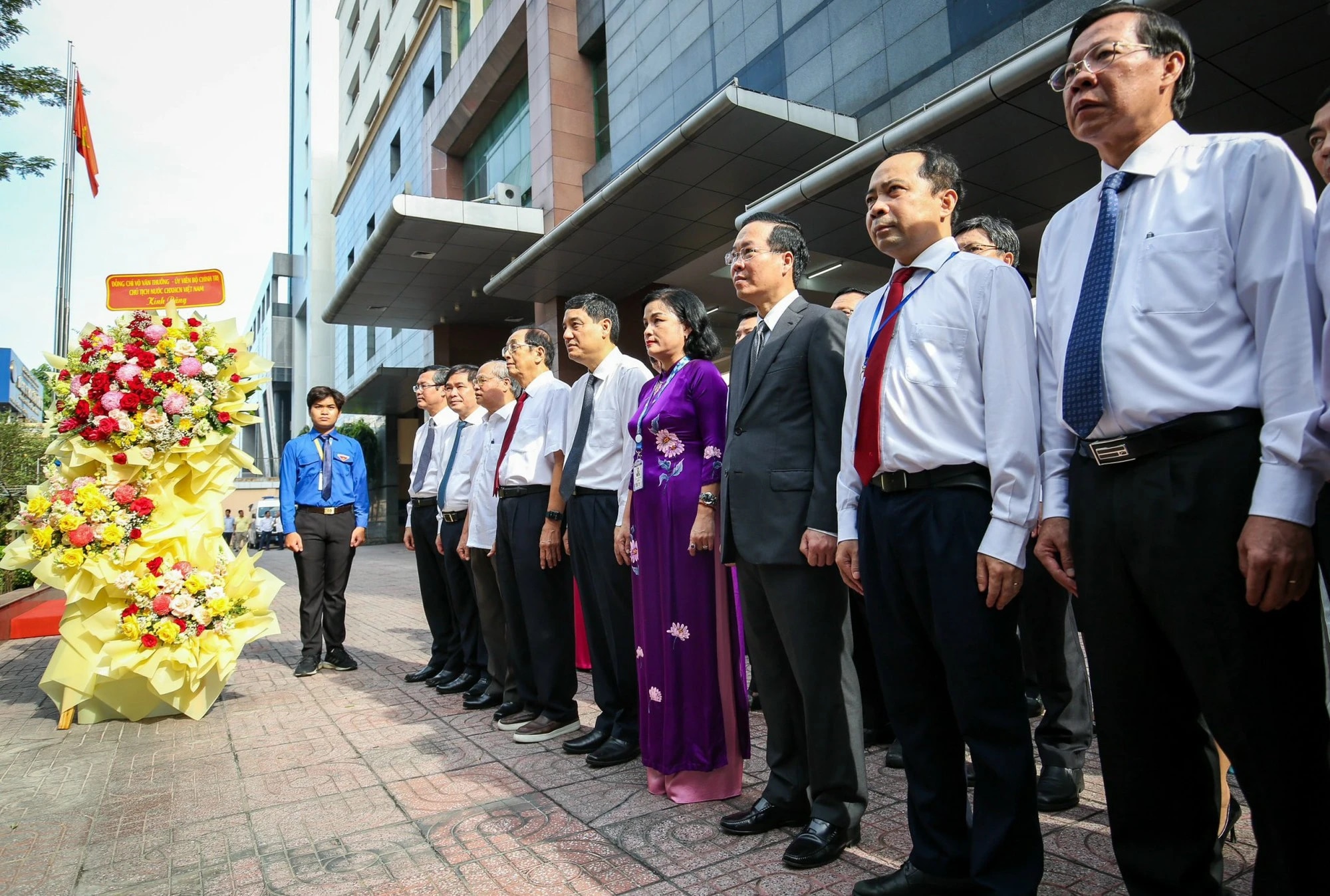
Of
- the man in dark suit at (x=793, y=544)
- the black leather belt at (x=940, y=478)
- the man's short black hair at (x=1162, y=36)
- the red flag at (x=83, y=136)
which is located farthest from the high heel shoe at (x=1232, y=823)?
the red flag at (x=83, y=136)

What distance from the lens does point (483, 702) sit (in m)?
5.12

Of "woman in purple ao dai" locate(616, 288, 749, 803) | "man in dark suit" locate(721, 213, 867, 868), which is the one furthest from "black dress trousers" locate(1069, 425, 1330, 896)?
"woman in purple ao dai" locate(616, 288, 749, 803)

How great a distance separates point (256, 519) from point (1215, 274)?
33.5m

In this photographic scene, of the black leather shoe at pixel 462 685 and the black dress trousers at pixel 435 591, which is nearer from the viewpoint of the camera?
the black leather shoe at pixel 462 685

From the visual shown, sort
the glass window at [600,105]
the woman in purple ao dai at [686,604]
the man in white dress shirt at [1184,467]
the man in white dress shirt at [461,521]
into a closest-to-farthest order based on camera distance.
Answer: the man in white dress shirt at [1184,467]
the woman in purple ao dai at [686,604]
the man in white dress shirt at [461,521]
the glass window at [600,105]

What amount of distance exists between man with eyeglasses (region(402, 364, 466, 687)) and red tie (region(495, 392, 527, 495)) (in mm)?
1298

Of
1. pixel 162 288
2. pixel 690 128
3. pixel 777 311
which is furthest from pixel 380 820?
pixel 690 128

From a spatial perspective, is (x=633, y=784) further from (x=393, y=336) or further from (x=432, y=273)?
(x=393, y=336)

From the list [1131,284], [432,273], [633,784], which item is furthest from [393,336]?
[1131,284]

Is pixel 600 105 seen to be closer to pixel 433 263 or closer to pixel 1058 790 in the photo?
pixel 433 263

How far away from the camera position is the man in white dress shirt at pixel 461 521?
5.60 meters

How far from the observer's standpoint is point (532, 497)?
4578 millimetres

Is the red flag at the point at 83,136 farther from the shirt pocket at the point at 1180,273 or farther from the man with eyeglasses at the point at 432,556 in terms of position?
the shirt pocket at the point at 1180,273

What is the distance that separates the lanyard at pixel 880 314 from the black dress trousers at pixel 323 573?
4.93 meters
